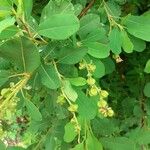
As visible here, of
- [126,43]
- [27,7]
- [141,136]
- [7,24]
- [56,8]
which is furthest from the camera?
[141,136]

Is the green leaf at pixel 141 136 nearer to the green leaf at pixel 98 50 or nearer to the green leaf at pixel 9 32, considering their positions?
the green leaf at pixel 98 50

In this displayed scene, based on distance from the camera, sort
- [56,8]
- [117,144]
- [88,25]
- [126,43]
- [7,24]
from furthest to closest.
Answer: [117,144] → [126,43] → [88,25] → [56,8] → [7,24]

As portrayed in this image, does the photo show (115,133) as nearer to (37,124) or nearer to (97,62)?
(37,124)

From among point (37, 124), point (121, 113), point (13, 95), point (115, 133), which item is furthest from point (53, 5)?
point (121, 113)

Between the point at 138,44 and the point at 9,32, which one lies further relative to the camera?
the point at 138,44

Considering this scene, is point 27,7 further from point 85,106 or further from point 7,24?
point 85,106

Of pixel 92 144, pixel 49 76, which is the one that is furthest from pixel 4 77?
pixel 92 144

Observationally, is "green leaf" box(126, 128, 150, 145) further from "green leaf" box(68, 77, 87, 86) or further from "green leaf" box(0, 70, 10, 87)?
"green leaf" box(0, 70, 10, 87)
